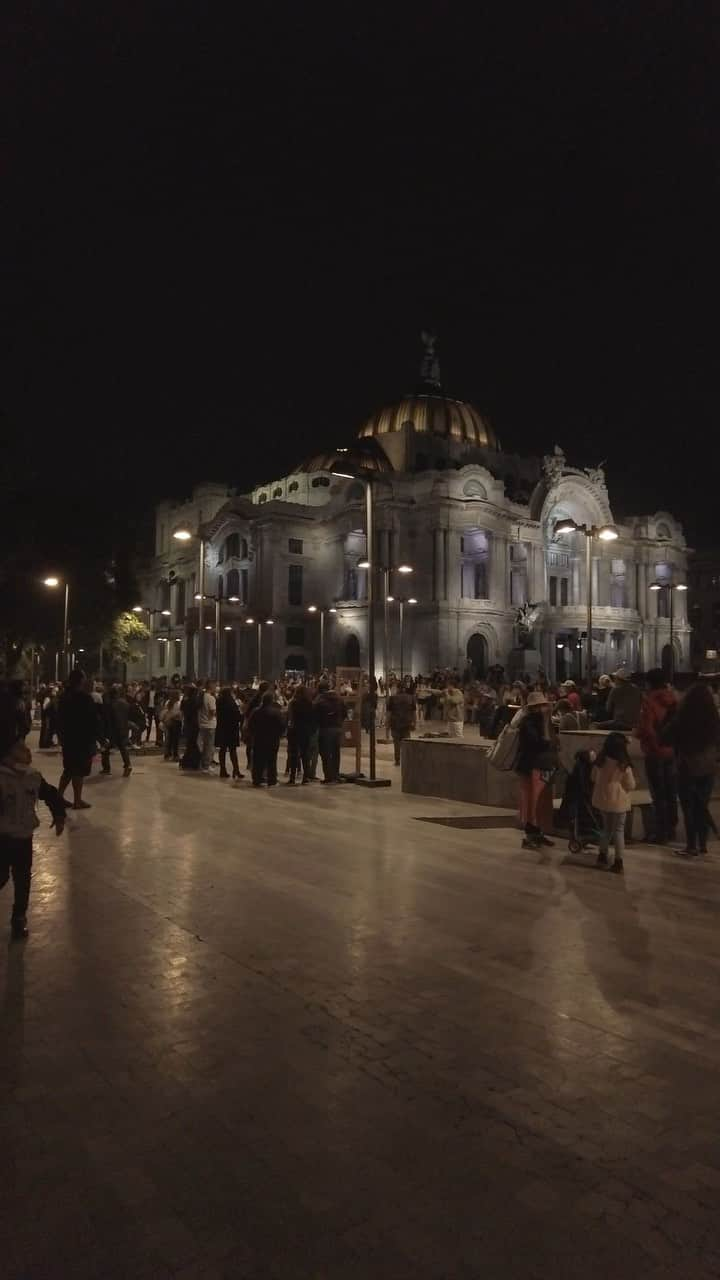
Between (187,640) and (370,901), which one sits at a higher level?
(187,640)

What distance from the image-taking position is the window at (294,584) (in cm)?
6538

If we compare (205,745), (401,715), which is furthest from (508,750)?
(401,715)

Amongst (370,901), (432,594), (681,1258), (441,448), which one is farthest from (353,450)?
(681,1258)

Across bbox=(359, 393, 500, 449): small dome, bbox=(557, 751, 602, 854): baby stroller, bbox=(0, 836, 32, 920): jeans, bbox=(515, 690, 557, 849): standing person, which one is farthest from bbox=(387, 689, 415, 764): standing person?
bbox=(359, 393, 500, 449): small dome

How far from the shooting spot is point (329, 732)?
16391mm

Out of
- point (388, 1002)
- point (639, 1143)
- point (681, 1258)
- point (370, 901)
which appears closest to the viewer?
point (681, 1258)

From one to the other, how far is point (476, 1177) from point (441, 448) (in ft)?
231

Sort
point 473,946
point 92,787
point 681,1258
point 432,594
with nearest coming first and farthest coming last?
point 681,1258 < point 473,946 < point 92,787 < point 432,594

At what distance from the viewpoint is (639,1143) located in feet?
11.6

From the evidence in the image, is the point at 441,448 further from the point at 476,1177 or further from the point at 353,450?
the point at 476,1177

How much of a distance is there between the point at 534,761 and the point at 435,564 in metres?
51.0

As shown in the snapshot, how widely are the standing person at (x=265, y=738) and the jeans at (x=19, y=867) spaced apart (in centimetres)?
873

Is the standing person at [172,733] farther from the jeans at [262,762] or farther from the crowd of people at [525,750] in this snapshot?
the jeans at [262,762]

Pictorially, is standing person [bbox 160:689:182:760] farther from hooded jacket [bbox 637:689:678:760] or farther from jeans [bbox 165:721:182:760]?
hooded jacket [bbox 637:689:678:760]
